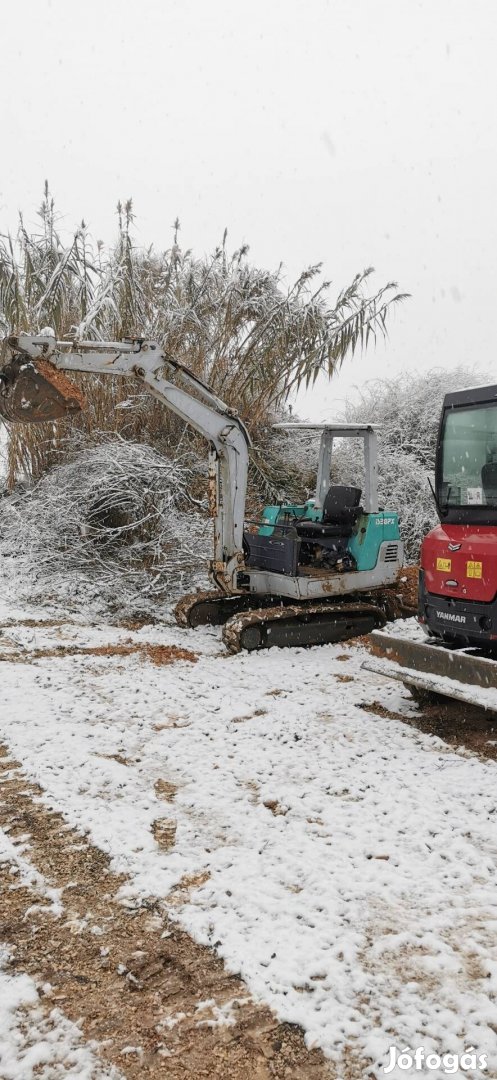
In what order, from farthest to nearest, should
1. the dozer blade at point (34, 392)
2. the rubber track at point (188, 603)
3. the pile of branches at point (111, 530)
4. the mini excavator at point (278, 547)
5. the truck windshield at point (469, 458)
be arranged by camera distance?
the pile of branches at point (111, 530)
the rubber track at point (188, 603)
the mini excavator at point (278, 547)
the dozer blade at point (34, 392)
the truck windshield at point (469, 458)

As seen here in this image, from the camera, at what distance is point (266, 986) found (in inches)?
97.8

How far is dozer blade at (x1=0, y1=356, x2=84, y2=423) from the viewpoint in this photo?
6324mm

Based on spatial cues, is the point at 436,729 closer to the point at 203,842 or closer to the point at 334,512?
the point at 203,842

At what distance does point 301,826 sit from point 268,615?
11.4ft

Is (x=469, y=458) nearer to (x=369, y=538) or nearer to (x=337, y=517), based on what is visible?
(x=369, y=538)

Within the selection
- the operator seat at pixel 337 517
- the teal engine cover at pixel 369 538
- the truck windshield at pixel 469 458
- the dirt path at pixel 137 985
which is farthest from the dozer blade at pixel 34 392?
the dirt path at pixel 137 985

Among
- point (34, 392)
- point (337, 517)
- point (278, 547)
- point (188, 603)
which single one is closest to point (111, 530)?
point (188, 603)

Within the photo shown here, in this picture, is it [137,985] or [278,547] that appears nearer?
[137,985]

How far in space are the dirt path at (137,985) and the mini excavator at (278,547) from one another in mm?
3977

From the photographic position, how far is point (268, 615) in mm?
6996

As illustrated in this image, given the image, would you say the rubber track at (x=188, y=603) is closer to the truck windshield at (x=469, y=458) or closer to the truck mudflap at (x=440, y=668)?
the truck mudflap at (x=440, y=668)

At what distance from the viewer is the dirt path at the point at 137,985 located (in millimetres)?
2184

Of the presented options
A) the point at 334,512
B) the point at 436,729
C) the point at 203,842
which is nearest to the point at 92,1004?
the point at 203,842

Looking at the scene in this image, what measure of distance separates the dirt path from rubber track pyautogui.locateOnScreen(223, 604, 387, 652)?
3.67 meters
